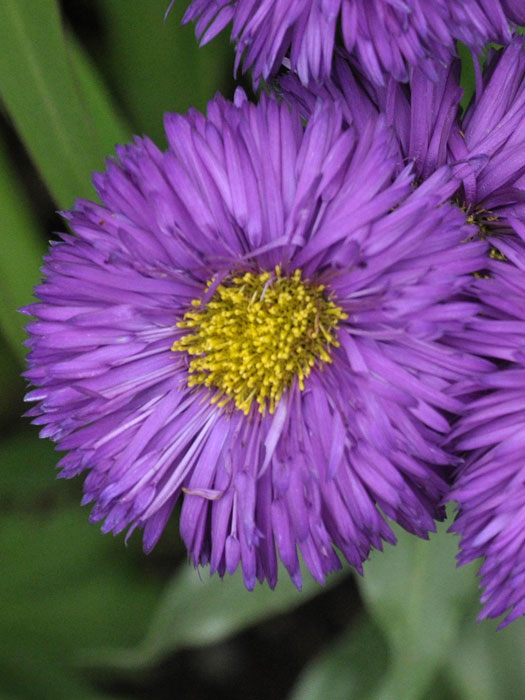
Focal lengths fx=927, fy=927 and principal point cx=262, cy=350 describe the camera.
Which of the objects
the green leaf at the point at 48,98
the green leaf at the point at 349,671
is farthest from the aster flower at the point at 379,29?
the green leaf at the point at 349,671

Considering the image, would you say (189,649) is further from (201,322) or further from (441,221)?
(441,221)

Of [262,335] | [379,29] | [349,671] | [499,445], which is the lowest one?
[349,671]

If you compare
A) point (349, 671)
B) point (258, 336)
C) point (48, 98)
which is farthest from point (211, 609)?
point (48, 98)

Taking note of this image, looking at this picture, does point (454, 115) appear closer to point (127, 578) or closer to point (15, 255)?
point (15, 255)

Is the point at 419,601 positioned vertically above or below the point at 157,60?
below

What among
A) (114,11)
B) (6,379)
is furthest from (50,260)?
(6,379)

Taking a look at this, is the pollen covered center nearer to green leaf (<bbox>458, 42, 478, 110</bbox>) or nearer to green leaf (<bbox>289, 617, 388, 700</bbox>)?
green leaf (<bbox>458, 42, 478, 110</bbox>)

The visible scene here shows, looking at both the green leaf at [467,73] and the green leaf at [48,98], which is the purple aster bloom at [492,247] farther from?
the green leaf at [48,98]

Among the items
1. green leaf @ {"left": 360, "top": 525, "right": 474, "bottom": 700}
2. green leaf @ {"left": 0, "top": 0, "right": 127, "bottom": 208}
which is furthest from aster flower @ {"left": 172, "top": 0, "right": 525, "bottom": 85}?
green leaf @ {"left": 360, "top": 525, "right": 474, "bottom": 700}
